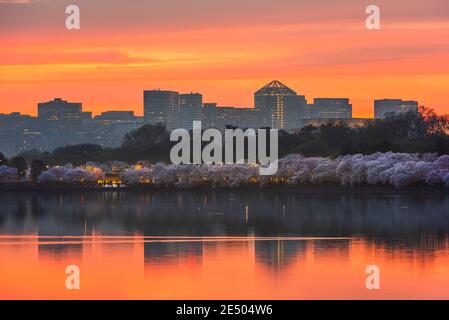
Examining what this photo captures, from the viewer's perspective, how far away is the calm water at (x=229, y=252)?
105 ft

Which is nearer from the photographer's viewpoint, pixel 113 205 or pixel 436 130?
pixel 113 205

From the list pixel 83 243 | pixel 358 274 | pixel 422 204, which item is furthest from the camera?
pixel 422 204

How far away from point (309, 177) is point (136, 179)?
30.5 meters

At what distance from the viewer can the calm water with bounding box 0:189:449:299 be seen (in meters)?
32.1

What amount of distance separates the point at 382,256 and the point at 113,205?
3988cm

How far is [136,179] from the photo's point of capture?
13125cm

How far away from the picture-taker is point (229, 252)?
4116cm

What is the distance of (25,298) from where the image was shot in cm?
3073

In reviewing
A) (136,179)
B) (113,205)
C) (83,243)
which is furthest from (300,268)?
(136,179)

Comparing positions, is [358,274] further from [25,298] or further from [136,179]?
[136,179]

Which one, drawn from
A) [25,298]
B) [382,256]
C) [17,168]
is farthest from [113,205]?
[17,168]

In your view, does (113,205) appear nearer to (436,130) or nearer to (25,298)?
(25,298)
